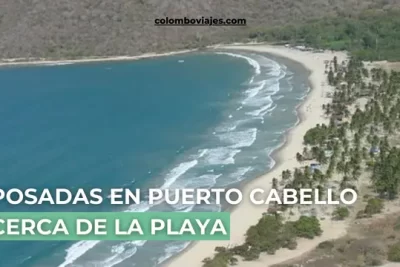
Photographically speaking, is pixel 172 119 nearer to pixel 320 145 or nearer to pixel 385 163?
pixel 320 145

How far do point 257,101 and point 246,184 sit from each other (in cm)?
3910

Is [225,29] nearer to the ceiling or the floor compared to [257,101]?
nearer to the ceiling

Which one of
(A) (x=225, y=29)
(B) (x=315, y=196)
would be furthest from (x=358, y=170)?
(A) (x=225, y=29)

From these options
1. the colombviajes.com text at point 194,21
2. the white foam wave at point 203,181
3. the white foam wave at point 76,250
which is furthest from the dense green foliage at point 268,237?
the colombviajes.com text at point 194,21

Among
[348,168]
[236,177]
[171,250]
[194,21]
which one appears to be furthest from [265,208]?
[194,21]

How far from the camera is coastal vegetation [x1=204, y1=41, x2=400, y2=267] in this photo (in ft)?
153

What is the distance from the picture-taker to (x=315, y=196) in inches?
2185

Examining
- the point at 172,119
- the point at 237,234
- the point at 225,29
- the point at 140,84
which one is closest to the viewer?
the point at 237,234

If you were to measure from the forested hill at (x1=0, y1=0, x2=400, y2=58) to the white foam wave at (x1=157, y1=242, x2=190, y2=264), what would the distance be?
396ft

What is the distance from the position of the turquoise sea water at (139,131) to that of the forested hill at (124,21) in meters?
27.5

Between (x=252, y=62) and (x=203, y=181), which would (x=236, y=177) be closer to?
(x=203, y=181)

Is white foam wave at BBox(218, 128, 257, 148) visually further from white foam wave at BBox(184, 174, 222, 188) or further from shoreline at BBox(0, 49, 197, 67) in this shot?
shoreline at BBox(0, 49, 197, 67)

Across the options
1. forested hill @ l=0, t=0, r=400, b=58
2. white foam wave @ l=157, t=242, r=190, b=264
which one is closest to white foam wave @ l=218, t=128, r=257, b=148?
white foam wave @ l=157, t=242, r=190, b=264

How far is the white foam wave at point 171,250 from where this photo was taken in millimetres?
47969
